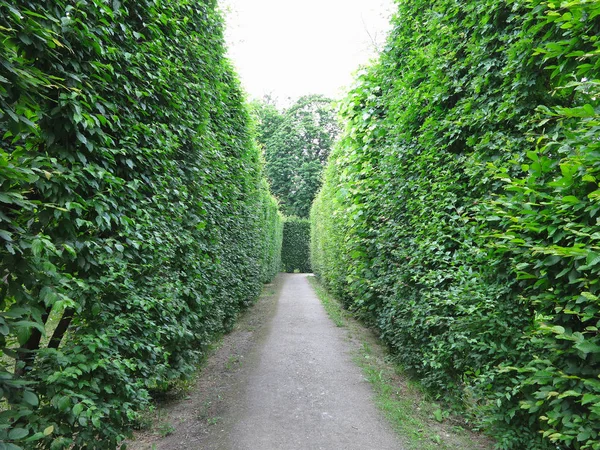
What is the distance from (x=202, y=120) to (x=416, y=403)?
463 centimetres

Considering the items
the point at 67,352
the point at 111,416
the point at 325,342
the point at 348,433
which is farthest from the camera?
the point at 325,342

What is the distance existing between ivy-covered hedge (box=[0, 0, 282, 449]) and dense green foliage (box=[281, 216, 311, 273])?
24.7 metres

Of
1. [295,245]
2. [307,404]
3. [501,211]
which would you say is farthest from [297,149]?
[501,211]

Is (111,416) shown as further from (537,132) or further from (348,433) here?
(537,132)

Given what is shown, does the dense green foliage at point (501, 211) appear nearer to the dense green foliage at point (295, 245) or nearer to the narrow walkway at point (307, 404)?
the narrow walkway at point (307, 404)

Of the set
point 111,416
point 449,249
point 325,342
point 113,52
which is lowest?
point 325,342

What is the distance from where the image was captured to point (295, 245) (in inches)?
1170

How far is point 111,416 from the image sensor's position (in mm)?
2391

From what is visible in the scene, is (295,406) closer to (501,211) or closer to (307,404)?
(307,404)

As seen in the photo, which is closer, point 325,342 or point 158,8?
point 158,8

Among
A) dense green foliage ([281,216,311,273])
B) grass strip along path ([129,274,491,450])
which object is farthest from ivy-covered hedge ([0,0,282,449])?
dense green foliage ([281,216,311,273])

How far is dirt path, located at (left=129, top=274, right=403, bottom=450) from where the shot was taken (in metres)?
3.45

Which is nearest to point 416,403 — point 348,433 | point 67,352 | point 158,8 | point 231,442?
point 348,433

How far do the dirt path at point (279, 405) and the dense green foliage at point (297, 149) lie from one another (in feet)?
106
